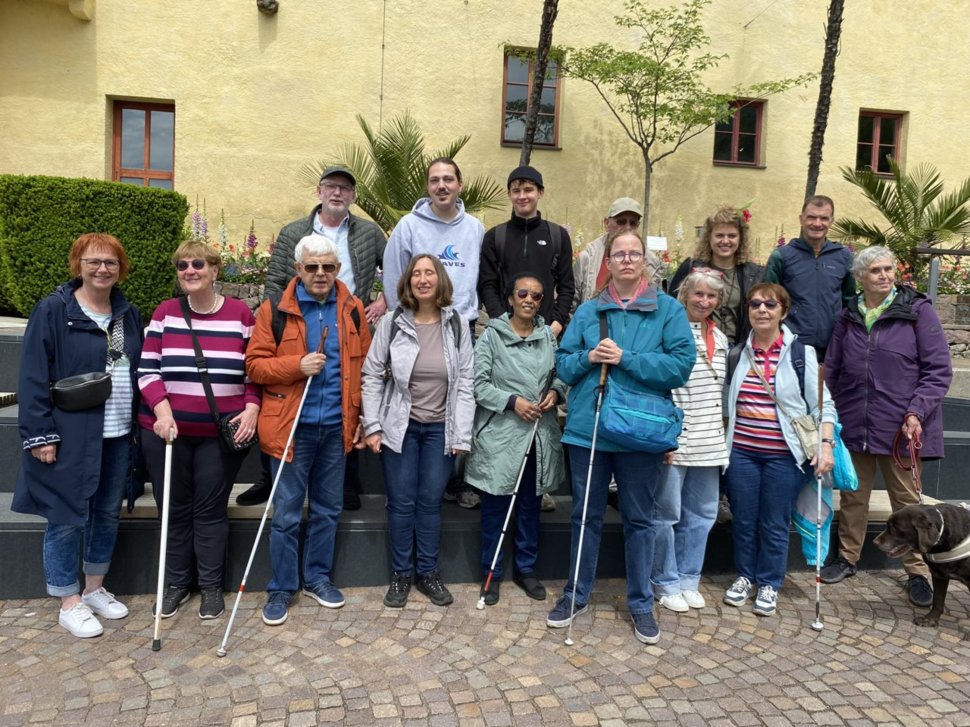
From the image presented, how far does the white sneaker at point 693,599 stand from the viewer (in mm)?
4104

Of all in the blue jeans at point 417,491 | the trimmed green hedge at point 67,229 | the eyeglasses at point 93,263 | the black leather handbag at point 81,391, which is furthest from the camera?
the trimmed green hedge at point 67,229

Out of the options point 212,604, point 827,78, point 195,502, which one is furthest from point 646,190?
point 212,604

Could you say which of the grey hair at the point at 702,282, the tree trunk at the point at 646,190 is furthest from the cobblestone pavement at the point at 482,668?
the tree trunk at the point at 646,190

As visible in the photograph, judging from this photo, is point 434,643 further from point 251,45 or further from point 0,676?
point 251,45

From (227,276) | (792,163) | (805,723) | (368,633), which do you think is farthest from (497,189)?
(805,723)

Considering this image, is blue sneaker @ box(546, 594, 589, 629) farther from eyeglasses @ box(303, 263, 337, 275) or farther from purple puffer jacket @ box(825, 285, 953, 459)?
eyeglasses @ box(303, 263, 337, 275)

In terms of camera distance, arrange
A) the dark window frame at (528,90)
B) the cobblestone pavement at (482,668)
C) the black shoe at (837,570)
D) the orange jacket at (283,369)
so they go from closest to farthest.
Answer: the cobblestone pavement at (482,668)
the orange jacket at (283,369)
the black shoe at (837,570)
the dark window frame at (528,90)

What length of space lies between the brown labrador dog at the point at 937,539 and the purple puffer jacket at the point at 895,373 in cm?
48

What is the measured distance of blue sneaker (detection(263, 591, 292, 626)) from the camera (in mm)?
3762

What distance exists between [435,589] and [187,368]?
1.82 meters

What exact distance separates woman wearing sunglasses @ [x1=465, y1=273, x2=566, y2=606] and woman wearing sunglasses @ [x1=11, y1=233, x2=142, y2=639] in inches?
73.8

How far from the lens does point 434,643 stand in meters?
3.63

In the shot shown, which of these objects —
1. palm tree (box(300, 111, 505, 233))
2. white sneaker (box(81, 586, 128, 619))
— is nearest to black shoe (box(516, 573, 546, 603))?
white sneaker (box(81, 586, 128, 619))

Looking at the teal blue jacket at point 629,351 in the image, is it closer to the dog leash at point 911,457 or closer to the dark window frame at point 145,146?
the dog leash at point 911,457
